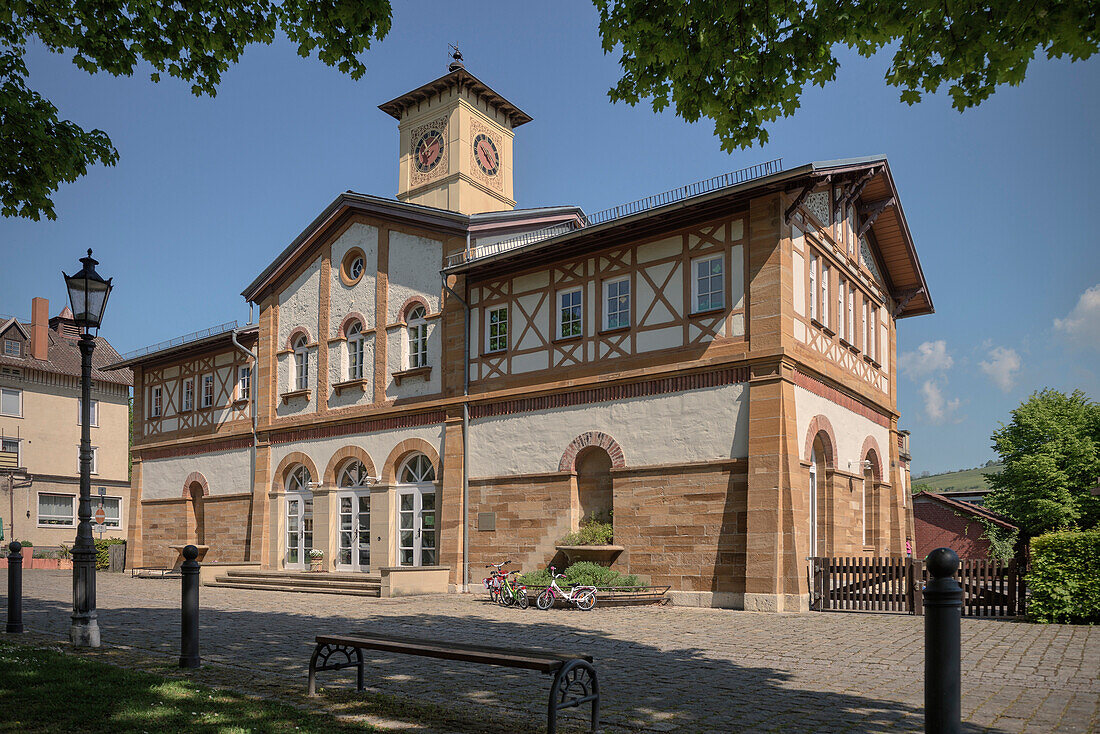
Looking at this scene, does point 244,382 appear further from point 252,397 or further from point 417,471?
point 417,471

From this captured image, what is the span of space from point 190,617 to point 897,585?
37.6ft

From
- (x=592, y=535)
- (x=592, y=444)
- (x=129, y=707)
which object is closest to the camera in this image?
(x=129, y=707)

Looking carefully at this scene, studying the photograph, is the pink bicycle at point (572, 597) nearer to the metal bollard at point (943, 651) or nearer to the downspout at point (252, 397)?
the metal bollard at point (943, 651)

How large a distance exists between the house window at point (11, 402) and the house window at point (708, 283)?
3957 cm

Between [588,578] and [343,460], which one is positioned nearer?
[588,578]

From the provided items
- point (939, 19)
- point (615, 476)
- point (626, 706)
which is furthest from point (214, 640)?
point (939, 19)

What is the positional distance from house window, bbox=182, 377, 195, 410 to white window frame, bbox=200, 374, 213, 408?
0.62m

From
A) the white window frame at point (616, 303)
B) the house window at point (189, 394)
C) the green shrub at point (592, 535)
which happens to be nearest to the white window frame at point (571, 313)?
the white window frame at point (616, 303)

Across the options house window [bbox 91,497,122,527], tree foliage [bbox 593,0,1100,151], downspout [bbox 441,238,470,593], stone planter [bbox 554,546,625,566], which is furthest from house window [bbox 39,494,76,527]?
tree foliage [bbox 593,0,1100,151]

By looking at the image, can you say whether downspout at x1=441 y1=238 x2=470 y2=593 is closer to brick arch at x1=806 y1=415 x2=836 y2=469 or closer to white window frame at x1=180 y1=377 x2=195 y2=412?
brick arch at x1=806 y1=415 x2=836 y2=469

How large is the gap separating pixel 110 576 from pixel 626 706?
1042 inches

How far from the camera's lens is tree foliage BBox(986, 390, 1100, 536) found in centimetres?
3750

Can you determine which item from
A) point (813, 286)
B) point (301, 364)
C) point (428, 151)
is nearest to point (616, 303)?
point (813, 286)

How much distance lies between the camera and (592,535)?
59.6 feet
